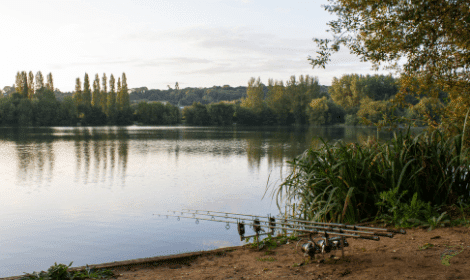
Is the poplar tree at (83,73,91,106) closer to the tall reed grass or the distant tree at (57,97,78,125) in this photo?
the distant tree at (57,97,78,125)

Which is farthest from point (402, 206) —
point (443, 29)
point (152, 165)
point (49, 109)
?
point (49, 109)

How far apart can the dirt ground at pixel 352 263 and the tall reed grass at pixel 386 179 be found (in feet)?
3.19

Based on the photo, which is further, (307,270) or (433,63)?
(433,63)

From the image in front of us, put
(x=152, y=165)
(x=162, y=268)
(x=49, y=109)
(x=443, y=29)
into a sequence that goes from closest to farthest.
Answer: (x=162, y=268) → (x=443, y=29) → (x=152, y=165) → (x=49, y=109)

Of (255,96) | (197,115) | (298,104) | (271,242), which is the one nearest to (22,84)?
(197,115)

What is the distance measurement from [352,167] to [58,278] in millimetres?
4314

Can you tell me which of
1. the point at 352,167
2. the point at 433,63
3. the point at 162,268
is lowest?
the point at 162,268

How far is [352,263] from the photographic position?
398cm

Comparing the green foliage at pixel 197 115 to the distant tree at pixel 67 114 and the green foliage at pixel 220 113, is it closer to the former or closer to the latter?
the green foliage at pixel 220 113

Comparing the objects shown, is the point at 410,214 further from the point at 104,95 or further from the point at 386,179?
the point at 104,95

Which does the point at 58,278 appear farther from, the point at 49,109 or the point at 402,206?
the point at 49,109

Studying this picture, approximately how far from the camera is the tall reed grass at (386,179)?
19.2ft

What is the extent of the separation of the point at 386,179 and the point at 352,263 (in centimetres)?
250

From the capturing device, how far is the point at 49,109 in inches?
3292
